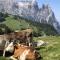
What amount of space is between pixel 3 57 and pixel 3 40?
306 cm

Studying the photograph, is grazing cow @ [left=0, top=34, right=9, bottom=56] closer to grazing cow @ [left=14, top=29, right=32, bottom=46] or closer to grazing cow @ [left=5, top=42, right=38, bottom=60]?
grazing cow @ [left=5, top=42, right=38, bottom=60]

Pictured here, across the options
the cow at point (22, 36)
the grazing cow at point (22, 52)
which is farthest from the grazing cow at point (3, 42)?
the grazing cow at point (22, 52)

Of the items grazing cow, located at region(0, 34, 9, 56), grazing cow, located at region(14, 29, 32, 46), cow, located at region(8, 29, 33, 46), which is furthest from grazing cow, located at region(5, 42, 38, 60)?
grazing cow, located at region(14, 29, 32, 46)

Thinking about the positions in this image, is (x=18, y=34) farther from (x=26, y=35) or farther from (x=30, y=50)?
(x=30, y=50)

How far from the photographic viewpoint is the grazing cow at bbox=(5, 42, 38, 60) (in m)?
18.2

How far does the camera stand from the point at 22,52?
19.5m

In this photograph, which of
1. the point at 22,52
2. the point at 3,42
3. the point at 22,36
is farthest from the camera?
the point at 22,36

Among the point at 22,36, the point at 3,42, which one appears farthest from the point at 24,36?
the point at 3,42

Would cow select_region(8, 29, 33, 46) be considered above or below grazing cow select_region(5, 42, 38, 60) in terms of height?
above

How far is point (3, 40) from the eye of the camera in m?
23.9

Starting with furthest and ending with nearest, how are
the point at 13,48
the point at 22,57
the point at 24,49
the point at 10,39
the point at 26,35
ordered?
the point at 26,35 → the point at 10,39 → the point at 13,48 → the point at 24,49 → the point at 22,57

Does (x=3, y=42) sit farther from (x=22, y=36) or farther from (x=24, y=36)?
(x=24, y=36)

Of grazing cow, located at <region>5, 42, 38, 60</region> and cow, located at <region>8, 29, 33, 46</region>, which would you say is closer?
grazing cow, located at <region>5, 42, 38, 60</region>

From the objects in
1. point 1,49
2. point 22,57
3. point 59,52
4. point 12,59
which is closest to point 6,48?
point 1,49
